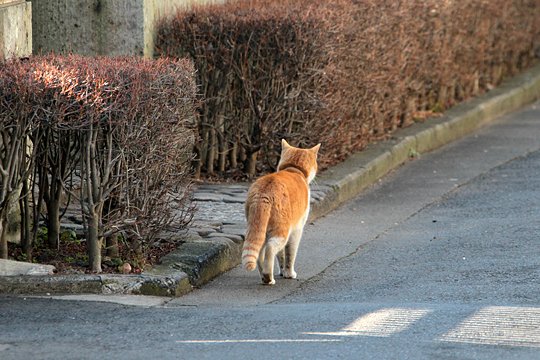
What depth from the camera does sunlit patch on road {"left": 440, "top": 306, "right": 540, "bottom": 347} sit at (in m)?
6.23

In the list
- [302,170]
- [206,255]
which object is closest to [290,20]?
[302,170]

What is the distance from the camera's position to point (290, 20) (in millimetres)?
10609

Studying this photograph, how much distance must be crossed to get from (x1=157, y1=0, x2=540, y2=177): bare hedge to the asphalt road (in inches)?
35.7

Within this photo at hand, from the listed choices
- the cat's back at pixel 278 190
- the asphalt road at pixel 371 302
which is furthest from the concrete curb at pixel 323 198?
the cat's back at pixel 278 190

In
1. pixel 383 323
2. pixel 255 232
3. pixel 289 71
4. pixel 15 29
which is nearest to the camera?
pixel 383 323

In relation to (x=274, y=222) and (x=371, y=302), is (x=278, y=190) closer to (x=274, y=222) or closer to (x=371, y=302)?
(x=274, y=222)

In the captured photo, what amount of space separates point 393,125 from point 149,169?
6181 mm

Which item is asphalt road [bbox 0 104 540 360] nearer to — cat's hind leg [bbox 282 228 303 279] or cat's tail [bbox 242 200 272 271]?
cat's hind leg [bbox 282 228 303 279]

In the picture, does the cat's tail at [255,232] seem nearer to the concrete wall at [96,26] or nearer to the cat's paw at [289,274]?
the cat's paw at [289,274]

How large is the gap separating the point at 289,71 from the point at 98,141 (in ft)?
11.3

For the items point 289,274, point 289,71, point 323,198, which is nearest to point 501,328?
point 289,274

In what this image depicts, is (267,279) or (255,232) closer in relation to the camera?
(255,232)

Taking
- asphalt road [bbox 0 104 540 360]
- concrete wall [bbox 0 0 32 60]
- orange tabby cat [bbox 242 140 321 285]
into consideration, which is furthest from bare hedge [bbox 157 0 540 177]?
orange tabby cat [bbox 242 140 321 285]

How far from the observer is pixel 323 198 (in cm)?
1058
